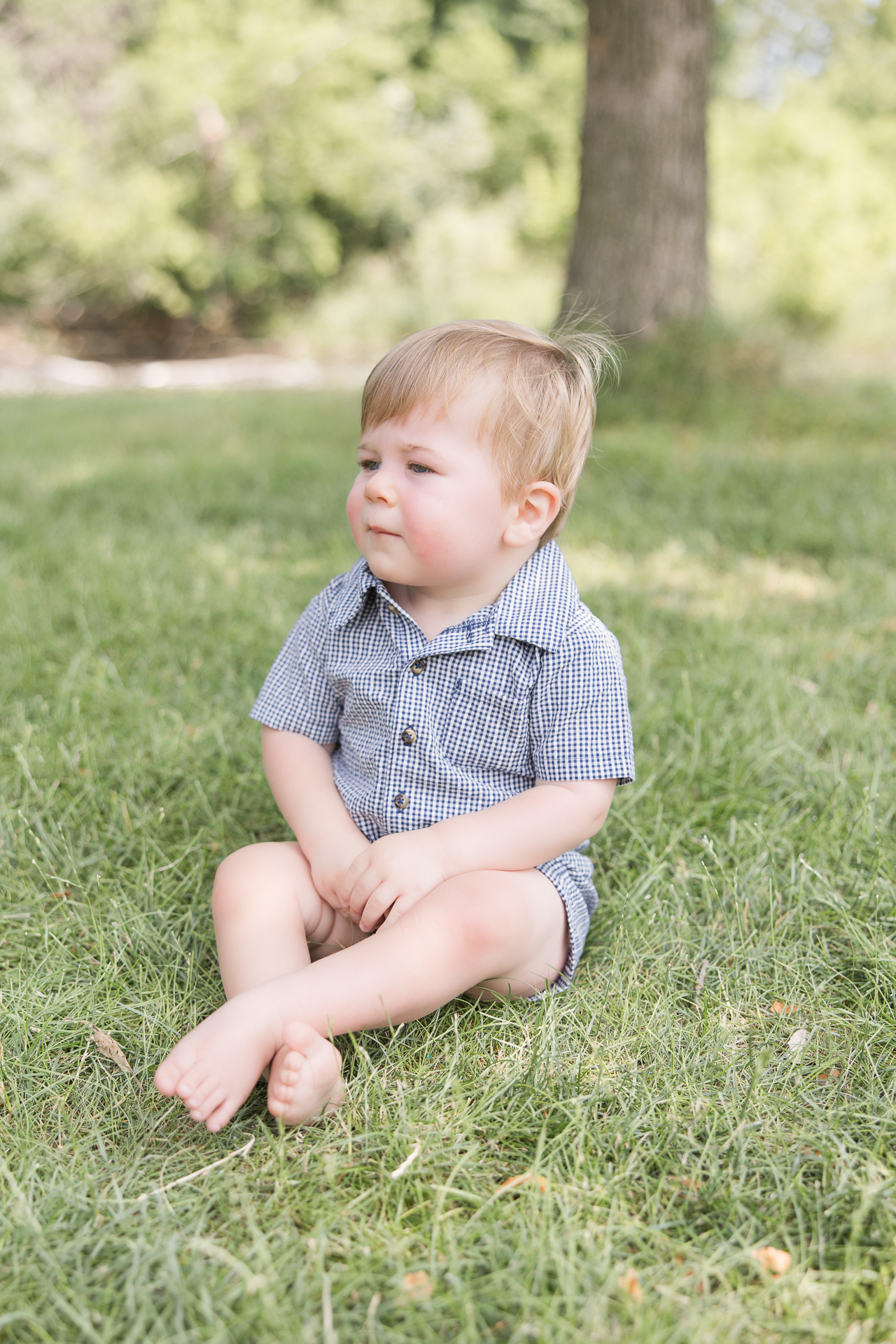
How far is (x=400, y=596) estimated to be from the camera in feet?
5.54

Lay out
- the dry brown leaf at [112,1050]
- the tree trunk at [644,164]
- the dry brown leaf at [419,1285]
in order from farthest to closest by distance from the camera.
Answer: the tree trunk at [644,164] < the dry brown leaf at [112,1050] < the dry brown leaf at [419,1285]

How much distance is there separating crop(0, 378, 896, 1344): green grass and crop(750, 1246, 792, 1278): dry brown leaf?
16 millimetres

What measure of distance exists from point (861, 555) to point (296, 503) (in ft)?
6.51

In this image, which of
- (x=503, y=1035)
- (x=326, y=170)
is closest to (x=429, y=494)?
(x=503, y=1035)

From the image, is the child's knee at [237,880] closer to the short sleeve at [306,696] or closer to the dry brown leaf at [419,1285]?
the short sleeve at [306,696]

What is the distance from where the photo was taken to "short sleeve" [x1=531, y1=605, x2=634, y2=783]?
1.57 m

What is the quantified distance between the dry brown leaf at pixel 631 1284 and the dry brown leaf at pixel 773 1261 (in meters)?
0.12

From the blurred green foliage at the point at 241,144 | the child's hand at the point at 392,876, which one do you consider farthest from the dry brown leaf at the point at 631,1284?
the blurred green foliage at the point at 241,144

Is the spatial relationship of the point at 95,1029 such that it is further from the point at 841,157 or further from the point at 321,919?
the point at 841,157

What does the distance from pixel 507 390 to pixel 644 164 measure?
443 cm

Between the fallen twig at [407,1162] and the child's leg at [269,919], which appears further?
the child's leg at [269,919]

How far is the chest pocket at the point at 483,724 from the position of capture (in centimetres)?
160

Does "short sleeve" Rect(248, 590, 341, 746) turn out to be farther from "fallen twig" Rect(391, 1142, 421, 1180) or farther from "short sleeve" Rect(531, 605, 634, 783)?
"fallen twig" Rect(391, 1142, 421, 1180)

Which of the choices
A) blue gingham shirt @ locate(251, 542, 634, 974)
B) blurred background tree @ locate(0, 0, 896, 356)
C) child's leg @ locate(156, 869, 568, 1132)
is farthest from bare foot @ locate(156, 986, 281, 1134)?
blurred background tree @ locate(0, 0, 896, 356)
